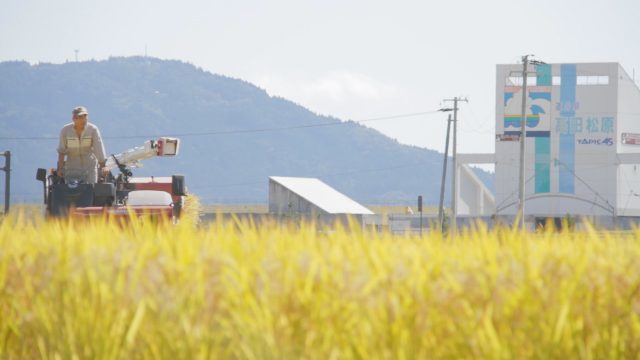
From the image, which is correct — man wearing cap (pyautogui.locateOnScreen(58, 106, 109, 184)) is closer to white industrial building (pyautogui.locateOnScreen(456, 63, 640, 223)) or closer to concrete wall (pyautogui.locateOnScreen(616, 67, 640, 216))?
white industrial building (pyautogui.locateOnScreen(456, 63, 640, 223))

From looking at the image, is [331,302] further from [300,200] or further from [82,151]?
[300,200]

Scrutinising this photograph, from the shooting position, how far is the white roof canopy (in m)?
64.4

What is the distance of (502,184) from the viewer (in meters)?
95.9

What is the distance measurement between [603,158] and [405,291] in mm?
95290

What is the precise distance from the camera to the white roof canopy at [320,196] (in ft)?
211


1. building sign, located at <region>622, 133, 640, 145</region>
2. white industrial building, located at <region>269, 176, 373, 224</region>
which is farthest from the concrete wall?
white industrial building, located at <region>269, 176, 373, 224</region>

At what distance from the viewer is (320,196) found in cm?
6756

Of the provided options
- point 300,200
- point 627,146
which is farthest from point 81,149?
point 627,146

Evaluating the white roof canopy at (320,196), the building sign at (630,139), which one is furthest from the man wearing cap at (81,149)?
the building sign at (630,139)

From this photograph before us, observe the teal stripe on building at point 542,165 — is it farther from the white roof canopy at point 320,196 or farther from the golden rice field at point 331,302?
the golden rice field at point 331,302

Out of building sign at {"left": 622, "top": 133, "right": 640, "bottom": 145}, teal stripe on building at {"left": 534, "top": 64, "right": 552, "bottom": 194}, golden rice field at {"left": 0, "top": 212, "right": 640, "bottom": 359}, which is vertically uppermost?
building sign at {"left": 622, "top": 133, "right": 640, "bottom": 145}

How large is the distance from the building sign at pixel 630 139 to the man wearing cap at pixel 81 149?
93586 millimetres

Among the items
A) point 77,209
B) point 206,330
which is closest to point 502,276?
point 206,330

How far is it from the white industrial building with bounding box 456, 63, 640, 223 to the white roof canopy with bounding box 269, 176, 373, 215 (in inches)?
1064
